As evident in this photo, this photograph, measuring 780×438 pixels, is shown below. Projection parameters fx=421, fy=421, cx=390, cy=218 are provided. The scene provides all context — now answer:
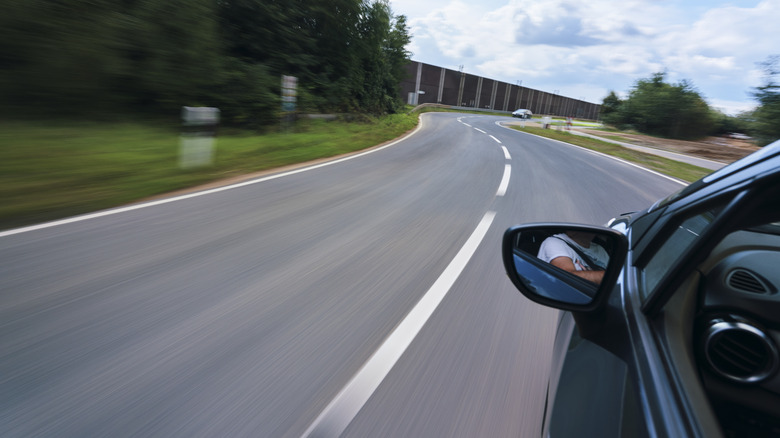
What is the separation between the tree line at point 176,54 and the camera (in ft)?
27.8

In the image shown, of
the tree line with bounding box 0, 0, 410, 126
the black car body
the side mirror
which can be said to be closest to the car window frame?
the black car body

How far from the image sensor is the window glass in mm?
1264

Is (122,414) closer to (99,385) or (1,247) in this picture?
(99,385)

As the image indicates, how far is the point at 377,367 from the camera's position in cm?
263

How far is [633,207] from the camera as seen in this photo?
299 inches

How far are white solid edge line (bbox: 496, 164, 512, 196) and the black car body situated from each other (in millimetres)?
6597

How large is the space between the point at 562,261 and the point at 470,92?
2913 inches

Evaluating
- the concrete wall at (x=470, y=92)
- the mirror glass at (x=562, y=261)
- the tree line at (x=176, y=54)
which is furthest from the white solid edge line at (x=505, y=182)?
the concrete wall at (x=470, y=92)

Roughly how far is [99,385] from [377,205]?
189 inches

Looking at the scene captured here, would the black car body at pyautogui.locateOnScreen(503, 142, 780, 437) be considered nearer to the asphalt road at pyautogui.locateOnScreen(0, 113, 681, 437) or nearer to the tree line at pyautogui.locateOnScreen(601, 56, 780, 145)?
the asphalt road at pyautogui.locateOnScreen(0, 113, 681, 437)

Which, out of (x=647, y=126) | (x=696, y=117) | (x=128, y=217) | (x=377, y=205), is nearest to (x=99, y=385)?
(x=128, y=217)

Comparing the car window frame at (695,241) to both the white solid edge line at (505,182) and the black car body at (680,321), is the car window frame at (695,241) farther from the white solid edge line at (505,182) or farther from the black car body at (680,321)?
the white solid edge line at (505,182)

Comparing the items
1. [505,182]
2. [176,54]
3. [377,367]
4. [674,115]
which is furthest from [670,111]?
[377,367]

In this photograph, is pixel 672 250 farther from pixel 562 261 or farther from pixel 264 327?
pixel 264 327
